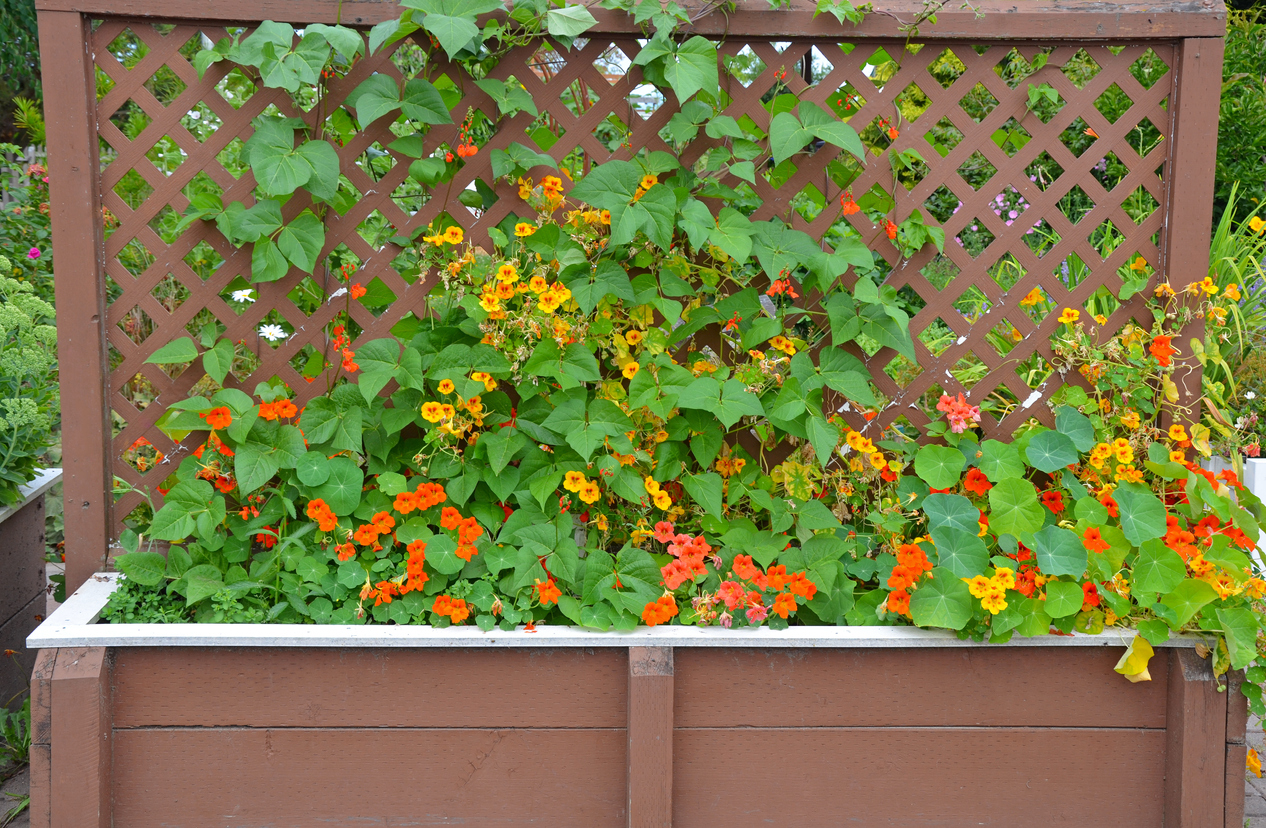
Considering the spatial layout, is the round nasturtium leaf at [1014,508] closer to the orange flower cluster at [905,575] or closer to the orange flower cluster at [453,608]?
the orange flower cluster at [905,575]

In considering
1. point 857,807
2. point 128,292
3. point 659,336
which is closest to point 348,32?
point 128,292

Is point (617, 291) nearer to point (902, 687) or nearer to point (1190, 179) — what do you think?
point (902, 687)

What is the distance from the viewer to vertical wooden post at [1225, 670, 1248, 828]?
5.65 ft

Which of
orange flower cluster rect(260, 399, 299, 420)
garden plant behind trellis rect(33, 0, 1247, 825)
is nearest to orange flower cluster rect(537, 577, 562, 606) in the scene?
garden plant behind trellis rect(33, 0, 1247, 825)

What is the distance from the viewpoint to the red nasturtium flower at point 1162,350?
1.89 meters

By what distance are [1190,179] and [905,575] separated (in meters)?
1.16

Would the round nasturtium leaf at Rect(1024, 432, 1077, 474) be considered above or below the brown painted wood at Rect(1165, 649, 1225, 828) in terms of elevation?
above

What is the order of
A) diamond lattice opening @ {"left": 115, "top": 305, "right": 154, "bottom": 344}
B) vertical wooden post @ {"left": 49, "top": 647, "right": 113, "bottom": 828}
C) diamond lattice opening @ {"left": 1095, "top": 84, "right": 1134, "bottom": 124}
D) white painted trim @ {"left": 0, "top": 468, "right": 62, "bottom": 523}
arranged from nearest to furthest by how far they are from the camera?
vertical wooden post @ {"left": 49, "top": 647, "right": 113, "bottom": 828}
white painted trim @ {"left": 0, "top": 468, "right": 62, "bottom": 523}
diamond lattice opening @ {"left": 115, "top": 305, "right": 154, "bottom": 344}
diamond lattice opening @ {"left": 1095, "top": 84, "right": 1134, "bottom": 124}

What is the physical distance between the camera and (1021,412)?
1981mm

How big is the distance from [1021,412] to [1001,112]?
694 mm

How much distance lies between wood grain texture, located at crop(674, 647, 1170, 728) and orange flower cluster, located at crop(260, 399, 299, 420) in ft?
3.22

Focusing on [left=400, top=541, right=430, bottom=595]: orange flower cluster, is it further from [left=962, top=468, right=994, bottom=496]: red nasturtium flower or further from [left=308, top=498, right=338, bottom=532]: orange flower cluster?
[left=962, top=468, right=994, bottom=496]: red nasturtium flower

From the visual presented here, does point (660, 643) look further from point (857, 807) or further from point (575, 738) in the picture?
point (857, 807)

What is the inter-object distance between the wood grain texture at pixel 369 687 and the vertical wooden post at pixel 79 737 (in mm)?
47
